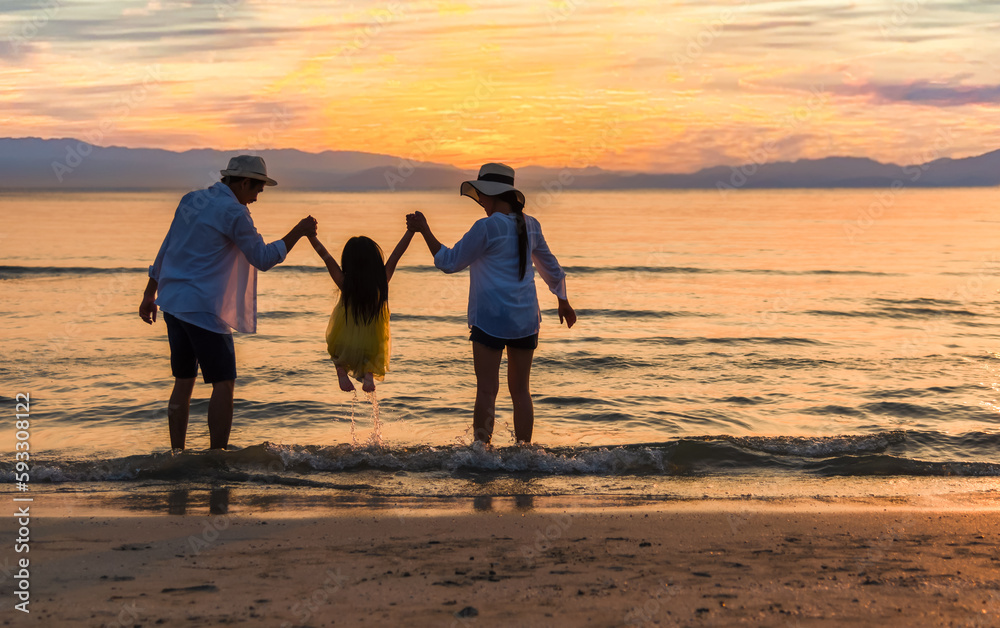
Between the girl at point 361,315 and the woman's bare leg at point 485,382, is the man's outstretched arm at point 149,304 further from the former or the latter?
the woman's bare leg at point 485,382

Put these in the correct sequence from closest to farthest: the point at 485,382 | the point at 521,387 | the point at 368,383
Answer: the point at 368,383
the point at 485,382
the point at 521,387

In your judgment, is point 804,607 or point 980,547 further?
point 980,547

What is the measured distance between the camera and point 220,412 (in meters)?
5.38

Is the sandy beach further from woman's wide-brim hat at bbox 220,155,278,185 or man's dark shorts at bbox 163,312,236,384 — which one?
woman's wide-brim hat at bbox 220,155,278,185

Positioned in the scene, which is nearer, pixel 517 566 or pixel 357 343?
pixel 517 566

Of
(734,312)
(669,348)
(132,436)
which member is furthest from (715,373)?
(132,436)

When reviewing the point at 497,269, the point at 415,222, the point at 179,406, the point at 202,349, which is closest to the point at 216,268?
the point at 202,349

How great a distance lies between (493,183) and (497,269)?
586mm

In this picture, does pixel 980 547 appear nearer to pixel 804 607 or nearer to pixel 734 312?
pixel 804 607

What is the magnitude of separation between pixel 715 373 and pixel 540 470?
432 centimetres

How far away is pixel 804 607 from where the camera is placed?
3191 millimetres

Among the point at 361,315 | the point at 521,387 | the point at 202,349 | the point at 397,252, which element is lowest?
the point at 521,387

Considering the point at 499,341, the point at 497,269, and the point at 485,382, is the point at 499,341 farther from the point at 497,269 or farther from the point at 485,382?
the point at 497,269

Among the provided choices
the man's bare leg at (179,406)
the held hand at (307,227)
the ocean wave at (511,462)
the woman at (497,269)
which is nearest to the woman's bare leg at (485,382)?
the woman at (497,269)
